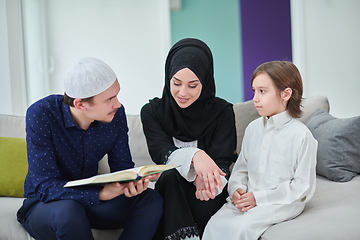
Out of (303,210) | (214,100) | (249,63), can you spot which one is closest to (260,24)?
(249,63)

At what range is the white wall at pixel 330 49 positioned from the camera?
3.26 metres

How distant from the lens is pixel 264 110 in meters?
1.42

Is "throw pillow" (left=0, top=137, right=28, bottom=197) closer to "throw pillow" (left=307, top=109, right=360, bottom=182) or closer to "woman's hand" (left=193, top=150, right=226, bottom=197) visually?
"woman's hand" (left=193, top=150, right=226, bottom=197)

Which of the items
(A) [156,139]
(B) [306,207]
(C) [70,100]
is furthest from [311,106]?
(C) [70,100]

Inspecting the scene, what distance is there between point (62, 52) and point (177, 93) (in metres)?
2.21

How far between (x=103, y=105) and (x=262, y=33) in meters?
2.68

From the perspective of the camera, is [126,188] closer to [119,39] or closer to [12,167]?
[12,167]

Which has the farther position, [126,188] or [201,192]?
[201,192]

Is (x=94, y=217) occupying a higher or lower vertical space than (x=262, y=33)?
lower

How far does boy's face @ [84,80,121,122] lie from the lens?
49.6 inches

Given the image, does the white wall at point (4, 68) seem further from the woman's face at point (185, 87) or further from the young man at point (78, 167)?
the woman's face at point (185, 87)

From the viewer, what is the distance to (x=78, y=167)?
4.59 feet

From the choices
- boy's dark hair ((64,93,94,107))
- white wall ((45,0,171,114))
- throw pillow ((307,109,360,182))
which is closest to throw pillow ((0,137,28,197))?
boy's dark hair ((64,93,94,107))

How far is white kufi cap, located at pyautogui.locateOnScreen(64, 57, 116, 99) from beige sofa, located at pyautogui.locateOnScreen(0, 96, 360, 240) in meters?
0.66
